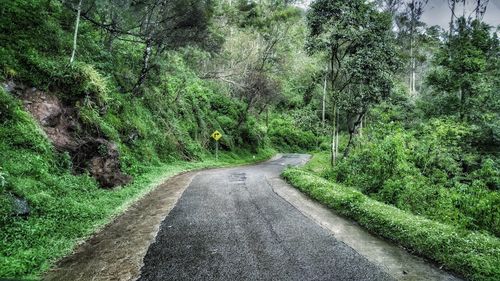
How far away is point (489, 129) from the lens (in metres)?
19.6

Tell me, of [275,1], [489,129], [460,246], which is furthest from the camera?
[275,1]

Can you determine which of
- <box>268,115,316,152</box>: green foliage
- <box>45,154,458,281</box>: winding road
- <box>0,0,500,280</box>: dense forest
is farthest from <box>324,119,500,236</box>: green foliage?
<box>268,115,316,152</box>: green foliage

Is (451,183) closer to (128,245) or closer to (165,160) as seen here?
(128,245)

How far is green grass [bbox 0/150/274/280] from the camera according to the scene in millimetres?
5410

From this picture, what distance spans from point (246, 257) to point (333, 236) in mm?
2221

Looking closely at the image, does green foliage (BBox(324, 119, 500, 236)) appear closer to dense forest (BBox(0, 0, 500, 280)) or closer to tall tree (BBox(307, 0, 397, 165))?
dense forest (BBox(0, 0, 500, 280))

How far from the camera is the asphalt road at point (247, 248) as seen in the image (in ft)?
17.3

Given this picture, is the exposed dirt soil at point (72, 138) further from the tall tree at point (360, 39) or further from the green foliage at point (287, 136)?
the green foliage at point (287, 136)

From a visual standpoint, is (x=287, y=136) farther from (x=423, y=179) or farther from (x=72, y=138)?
(x=72, y=138)

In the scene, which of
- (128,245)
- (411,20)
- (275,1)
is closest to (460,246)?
(128,245)

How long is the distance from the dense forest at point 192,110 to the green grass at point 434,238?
0.14 feet

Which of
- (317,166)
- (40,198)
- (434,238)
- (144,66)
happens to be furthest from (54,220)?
(317,166)

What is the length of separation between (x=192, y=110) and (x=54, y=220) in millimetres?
22673

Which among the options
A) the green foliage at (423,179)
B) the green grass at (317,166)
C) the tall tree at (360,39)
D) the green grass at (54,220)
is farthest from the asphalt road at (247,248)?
the tall tree at (360,39)
